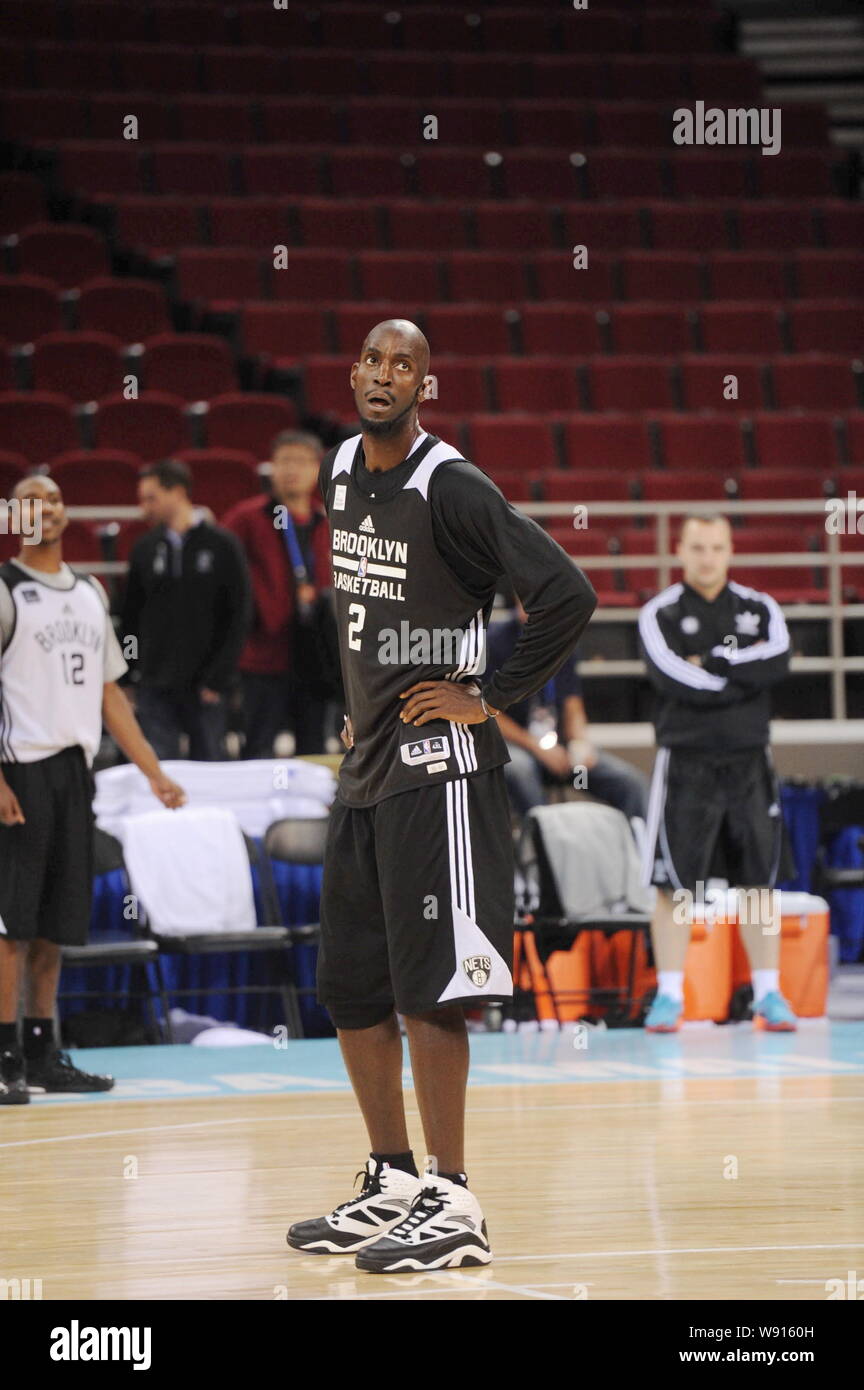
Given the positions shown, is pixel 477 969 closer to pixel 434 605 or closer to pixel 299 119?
pixel 434 605

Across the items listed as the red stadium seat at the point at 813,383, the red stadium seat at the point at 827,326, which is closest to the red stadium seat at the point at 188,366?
the red stadium seat at the point at 813,383

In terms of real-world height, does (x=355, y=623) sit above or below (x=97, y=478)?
below

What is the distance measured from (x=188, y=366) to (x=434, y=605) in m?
8.35

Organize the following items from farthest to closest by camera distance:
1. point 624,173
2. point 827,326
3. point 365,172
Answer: point 624,173 → point 365,172 → point 827,326

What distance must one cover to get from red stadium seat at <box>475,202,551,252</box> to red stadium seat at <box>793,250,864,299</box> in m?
1.78

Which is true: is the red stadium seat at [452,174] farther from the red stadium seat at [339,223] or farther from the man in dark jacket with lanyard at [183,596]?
the man in dark jacket with lanyard at [183,596]

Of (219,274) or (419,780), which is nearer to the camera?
(419,780)

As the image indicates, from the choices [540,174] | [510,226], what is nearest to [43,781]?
[510,226]

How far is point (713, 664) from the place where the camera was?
7.64m

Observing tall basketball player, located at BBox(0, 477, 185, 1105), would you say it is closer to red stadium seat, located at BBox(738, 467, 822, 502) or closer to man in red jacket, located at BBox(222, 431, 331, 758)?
man in red jacket, located at BBox(222, 431, 331, 758)

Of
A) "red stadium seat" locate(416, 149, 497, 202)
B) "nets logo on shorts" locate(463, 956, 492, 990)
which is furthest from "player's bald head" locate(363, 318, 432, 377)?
"red stadium seat" locate(416, 149, 497, 202)

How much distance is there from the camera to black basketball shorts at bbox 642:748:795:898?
7574 millimetres

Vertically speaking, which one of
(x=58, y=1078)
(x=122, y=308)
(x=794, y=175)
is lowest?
(x=58, y=1078)

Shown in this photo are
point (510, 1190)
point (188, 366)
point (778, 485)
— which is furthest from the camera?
point (188, 366)
